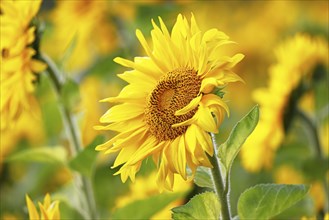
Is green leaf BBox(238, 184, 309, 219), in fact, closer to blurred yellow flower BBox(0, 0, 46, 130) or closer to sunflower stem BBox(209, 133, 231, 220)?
sunflower stem BBox(209, 133, 231, 220)

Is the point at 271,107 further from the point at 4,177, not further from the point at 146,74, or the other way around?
the point at 4,177

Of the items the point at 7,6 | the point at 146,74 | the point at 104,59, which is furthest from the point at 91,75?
the point at 146,74

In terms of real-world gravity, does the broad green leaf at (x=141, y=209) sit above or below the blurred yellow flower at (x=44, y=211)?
below

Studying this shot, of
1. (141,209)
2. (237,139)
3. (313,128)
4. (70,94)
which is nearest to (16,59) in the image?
(70,94)

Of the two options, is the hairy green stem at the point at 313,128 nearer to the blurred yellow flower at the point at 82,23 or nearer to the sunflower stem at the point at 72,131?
the sunflower stem at the point at 72,131

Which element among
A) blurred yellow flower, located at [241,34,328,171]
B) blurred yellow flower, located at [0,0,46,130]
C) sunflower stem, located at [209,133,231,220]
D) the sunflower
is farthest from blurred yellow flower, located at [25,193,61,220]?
blurred yellow flower, located at [241,34,328,171]

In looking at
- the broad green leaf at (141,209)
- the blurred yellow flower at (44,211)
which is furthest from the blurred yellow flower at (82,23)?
the blurred yellow flower at (44,211)

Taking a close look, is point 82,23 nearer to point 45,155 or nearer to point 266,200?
point 45,155
